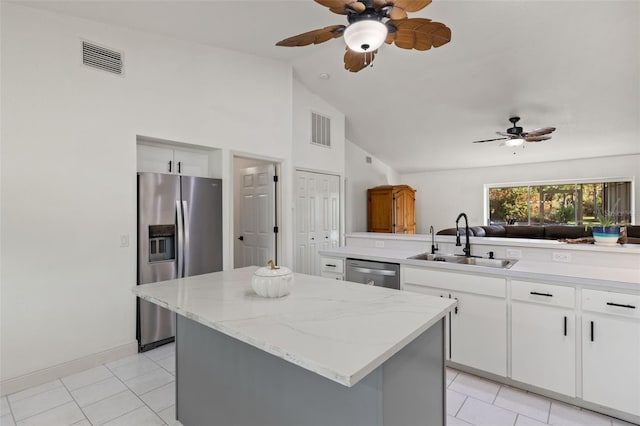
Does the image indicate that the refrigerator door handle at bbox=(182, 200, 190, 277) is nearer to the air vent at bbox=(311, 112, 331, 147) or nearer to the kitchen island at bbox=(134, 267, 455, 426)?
the kitchen island at bbox=(134, 267, 455, 426)

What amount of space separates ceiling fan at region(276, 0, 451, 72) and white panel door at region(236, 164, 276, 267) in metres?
2.49

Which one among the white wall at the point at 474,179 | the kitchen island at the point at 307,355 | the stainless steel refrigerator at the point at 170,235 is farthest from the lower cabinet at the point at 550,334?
the white wall at the point at 474,179

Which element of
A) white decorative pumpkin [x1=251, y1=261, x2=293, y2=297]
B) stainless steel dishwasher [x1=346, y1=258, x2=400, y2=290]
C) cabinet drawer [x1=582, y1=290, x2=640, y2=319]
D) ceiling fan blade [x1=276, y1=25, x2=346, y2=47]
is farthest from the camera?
stainless steel dishwasher [x1=346, y1=258, x2=400, y2=290]

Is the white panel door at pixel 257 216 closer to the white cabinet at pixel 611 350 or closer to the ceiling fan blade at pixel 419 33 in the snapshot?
the ceiling fan blade at pixel 419 33

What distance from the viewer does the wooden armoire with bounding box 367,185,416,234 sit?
682 cm

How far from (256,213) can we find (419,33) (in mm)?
3220

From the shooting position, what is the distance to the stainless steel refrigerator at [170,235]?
2.97 meters

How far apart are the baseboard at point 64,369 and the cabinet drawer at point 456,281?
8.57 feet

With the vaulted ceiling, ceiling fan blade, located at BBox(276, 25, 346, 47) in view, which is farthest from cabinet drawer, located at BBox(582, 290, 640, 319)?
the vaulted ceiling

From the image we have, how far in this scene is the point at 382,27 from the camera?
1.93m

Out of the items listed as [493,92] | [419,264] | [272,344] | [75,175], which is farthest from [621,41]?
[75,175]

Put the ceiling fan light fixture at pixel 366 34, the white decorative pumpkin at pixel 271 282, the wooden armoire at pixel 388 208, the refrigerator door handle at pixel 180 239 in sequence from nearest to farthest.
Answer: the white decorative pumpkin at pixel 271 282, the ceiling fan light fixture at pixel 366 34, the refrigerator door handle at pixel 180 239, the wooden armoire at pixel 388 208

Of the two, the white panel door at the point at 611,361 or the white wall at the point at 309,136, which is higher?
the white wall at the point at 309,136

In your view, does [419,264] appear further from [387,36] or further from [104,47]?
[104,47]
